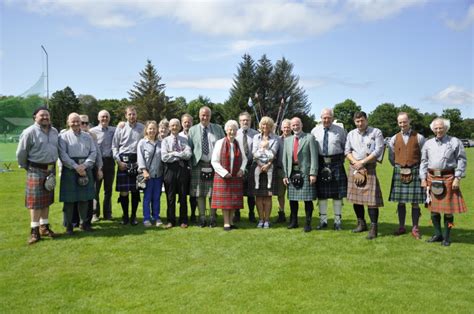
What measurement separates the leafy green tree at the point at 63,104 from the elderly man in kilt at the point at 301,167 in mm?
65579

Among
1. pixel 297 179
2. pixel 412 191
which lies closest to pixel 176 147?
pixel 297 179

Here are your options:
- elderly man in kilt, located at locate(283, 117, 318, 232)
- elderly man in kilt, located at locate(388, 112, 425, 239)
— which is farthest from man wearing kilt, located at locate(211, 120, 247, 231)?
elderly man in kilt, located at locate(388, 112, 425, 239)

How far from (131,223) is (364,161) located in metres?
4.21

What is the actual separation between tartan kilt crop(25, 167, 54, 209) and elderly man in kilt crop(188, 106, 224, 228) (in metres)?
2.37

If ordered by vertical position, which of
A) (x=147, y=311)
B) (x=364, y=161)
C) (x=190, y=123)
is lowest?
(x=147, y=311)

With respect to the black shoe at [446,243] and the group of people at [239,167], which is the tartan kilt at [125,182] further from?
the black shoe at [446,243]

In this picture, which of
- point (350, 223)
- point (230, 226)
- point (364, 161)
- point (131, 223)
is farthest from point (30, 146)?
point (350, 223)

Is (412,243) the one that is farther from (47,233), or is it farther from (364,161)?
(47,233)

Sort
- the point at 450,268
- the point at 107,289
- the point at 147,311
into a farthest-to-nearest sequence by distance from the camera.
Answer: the point at 450,268 → the point at 107,289 → the point at 147,311

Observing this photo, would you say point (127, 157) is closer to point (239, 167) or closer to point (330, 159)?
point (239, 167)

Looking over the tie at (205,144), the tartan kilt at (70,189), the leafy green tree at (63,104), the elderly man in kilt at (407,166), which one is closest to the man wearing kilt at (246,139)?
the tie at (205,144)

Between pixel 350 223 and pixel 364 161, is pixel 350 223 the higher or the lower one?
the lower one

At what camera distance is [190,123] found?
26.3 ft

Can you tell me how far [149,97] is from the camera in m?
55.3
